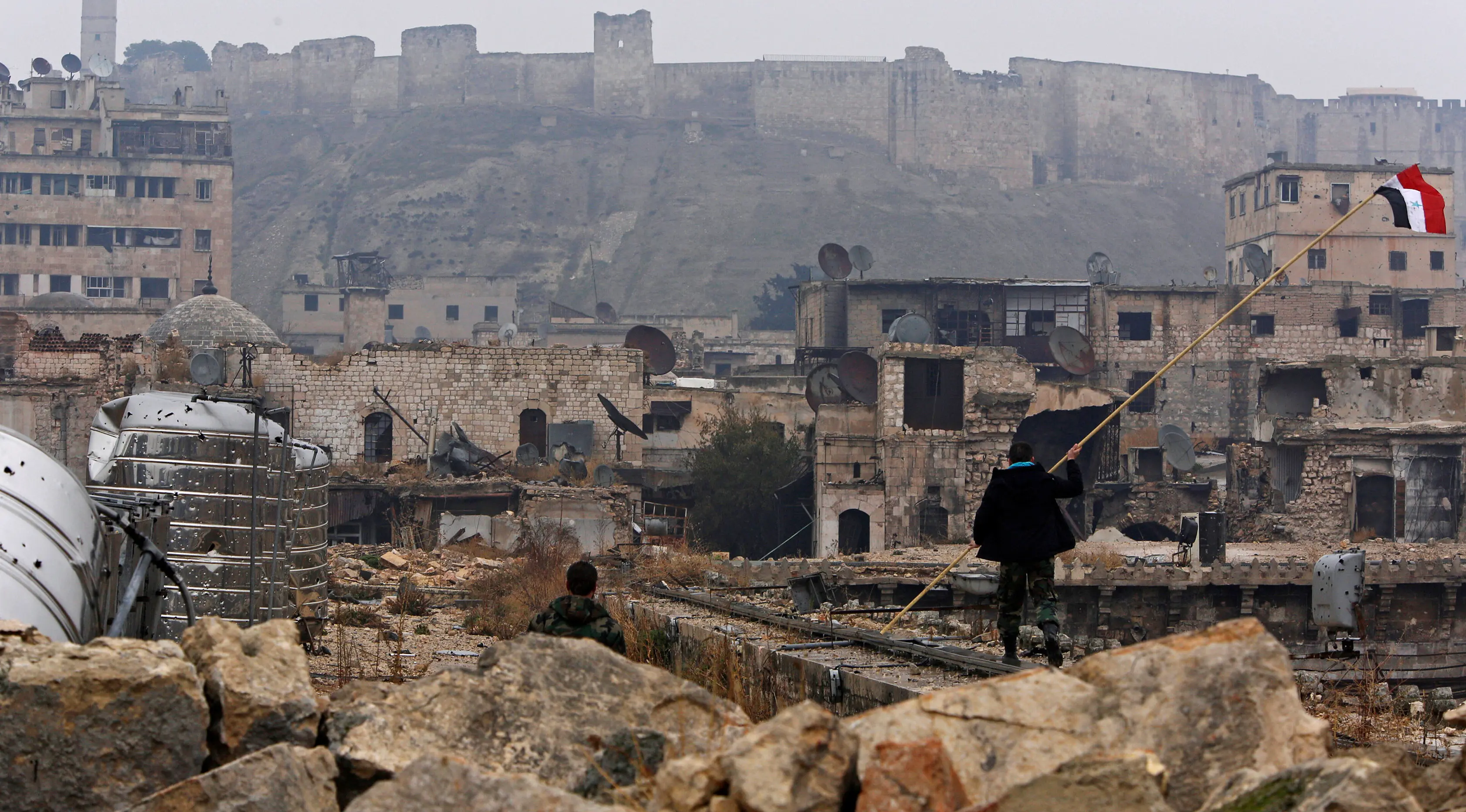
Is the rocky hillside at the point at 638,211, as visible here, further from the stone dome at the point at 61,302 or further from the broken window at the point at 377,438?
the broken window at the point at 377,438

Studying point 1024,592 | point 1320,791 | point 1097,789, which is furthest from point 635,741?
point 1024,592

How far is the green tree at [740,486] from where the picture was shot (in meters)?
35.5

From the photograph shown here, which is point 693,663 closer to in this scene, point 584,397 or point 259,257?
point 584,397

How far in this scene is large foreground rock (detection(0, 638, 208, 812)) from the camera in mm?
5195

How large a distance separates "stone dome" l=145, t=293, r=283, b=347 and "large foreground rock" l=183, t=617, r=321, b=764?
37699 millimetres

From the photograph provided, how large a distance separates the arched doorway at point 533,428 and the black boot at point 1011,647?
28.8 metres

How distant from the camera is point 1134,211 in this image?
358 feet

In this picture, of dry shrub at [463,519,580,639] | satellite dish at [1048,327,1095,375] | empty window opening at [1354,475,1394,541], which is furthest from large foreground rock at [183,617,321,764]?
satellite dish at [1048,327,1095,375]

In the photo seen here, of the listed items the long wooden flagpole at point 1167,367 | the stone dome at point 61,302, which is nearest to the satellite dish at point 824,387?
the long wooden flagpole at point 1167,367

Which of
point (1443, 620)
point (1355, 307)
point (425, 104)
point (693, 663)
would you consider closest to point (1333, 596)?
point (1443, 620)

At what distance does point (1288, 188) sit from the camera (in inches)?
2376

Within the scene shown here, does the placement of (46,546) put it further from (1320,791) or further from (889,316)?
(889,316)

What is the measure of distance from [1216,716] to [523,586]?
1545 centimetres

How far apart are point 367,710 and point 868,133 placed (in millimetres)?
109985
